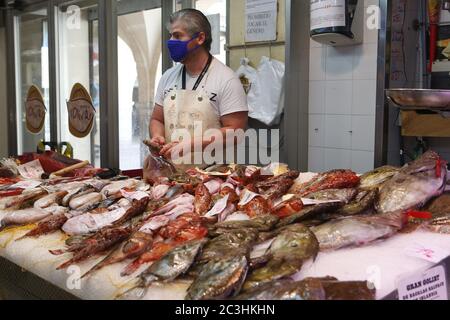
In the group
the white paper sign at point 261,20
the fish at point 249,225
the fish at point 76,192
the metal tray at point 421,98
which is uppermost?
the white paper sign at point 261,20

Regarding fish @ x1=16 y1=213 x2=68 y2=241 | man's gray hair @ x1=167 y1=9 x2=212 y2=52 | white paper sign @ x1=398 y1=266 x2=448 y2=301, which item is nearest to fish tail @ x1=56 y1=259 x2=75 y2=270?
fish @ x1=16 y1=213 x2=68 y2=241

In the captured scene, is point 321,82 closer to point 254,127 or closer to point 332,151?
point 332,151

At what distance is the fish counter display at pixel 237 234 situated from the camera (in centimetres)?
129

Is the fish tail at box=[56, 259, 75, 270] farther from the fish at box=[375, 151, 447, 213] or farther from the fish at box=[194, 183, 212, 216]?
the fish at box=[375, 151, 447, 213]

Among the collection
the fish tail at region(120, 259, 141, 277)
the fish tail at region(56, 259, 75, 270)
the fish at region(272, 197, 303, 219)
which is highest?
the fish at region(272, 197, 303, 219)

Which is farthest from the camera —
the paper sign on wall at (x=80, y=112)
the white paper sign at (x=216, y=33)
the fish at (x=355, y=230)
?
the paper sign on wall at (x=80, y=112)

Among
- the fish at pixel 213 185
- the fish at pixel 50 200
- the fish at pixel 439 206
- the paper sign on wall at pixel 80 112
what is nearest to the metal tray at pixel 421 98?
the fish at pixel 439 206

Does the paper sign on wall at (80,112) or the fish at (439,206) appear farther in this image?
the paper sign on wall at (80,112)

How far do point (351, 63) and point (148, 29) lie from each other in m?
2.82

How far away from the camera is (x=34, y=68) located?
667 cm

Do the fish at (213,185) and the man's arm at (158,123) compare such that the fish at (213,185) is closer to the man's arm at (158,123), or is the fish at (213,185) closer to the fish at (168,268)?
the fish at (168,268)

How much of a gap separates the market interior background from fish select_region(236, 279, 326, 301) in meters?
2.15

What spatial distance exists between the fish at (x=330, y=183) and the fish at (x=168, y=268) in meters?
0.70

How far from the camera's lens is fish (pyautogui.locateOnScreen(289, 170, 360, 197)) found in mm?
2064
